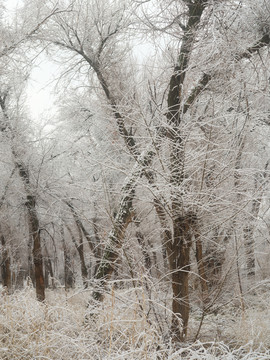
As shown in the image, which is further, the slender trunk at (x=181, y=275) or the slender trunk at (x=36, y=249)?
the slender trunk at (x=36, y=249)

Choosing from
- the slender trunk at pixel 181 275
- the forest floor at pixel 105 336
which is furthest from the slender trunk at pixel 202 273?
the forest floor at pixel 105 336

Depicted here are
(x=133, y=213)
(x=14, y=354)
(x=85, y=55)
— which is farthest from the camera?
(x=85, y=55)

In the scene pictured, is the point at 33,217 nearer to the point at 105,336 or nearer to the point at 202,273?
the point at 202,273

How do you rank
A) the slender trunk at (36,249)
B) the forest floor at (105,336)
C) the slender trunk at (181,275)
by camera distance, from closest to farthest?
the forest floor at (105,336), the slender trunk at (181,275), the slender trunk at (36,249)

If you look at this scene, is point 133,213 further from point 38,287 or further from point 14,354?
point 38,287

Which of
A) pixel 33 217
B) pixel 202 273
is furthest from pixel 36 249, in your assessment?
pixel 202 273

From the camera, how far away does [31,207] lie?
10219 millimetres

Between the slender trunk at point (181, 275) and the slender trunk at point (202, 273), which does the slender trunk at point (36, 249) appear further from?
the slender trunk at point (181, 275)

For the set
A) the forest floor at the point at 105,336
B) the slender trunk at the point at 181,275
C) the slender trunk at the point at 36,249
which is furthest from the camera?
the slender trunk at the point at 36,249

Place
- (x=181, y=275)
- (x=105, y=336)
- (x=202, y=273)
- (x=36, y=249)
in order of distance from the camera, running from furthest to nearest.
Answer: (x=36, y=249) < (x=202, y=273) < (x=181, y=275) < (x=105, y=336)

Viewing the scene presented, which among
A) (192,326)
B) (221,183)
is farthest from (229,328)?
(221,183)

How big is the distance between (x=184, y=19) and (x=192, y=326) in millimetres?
5876

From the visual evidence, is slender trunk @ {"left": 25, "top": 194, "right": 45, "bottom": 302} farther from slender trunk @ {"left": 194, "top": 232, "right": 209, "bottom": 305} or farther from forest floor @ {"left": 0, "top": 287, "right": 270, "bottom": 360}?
slender trunk @ {"left": 194, "top": 232, "right": 209, "bottom": 305}

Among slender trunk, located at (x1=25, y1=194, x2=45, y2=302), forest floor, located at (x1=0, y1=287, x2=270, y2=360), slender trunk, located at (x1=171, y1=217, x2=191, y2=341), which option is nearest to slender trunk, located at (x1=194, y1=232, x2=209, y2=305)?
slender trunk, located at (x1=171, y1=217, x2=191, y2=341)
